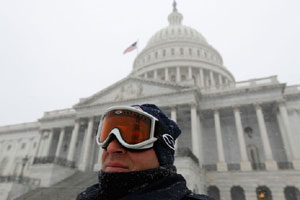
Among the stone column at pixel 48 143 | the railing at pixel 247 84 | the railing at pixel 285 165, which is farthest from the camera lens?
the stone column at pixel 48 143

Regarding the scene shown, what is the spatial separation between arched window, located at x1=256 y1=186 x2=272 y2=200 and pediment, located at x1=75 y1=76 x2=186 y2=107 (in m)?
13.8

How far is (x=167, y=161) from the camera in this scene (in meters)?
2.20

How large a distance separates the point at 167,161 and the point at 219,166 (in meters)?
24.6

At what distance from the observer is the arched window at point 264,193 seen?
22.7 metres

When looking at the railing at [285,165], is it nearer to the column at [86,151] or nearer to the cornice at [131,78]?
the cornice at [131,78]

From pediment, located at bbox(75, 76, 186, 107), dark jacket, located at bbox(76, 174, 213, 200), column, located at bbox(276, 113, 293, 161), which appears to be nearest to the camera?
dark jacket, located at bbox(76, 174, 213, 200)

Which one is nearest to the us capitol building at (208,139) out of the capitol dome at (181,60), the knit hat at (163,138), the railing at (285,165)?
the railing at (285,165)

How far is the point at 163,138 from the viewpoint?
7.39 ft

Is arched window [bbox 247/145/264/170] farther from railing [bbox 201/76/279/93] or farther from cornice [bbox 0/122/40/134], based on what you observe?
cornice [bbox 0/122/40/134]

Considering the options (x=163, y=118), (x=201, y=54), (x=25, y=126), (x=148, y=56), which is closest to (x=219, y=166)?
(x=163, y=118)

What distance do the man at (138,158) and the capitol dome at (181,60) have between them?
4052cm

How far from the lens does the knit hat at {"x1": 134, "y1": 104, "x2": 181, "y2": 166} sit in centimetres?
221

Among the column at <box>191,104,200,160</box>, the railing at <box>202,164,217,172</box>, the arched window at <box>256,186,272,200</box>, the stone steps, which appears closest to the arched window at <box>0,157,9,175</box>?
the stone steps

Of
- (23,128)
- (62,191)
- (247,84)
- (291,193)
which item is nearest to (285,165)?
(291,193)
